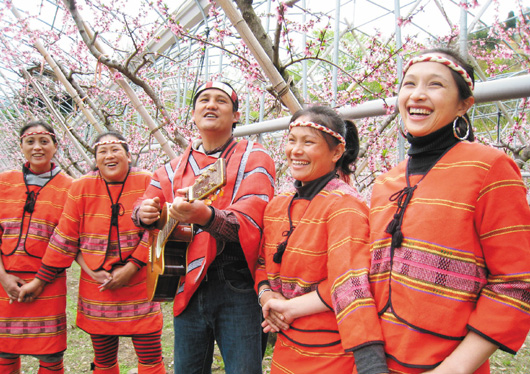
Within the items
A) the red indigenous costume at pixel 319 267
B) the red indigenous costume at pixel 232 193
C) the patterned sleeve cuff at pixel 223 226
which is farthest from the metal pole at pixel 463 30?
the patterned sleeve cuff at pixel 223 226

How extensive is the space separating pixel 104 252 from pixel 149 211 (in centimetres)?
87

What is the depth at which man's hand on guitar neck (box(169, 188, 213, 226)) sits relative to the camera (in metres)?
1.45

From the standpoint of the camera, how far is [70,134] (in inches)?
205

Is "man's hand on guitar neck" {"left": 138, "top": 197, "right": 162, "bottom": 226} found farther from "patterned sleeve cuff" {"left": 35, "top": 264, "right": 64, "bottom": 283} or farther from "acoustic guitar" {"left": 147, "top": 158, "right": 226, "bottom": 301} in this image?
"patterned sleeve cuff" {"left": 35, "top": 264, "right": 64, "bottom": 283}

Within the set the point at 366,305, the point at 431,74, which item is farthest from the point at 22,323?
the point at 431,74

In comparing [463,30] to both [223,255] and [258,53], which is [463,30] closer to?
[258,53]

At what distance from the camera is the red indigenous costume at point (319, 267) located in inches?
48.9

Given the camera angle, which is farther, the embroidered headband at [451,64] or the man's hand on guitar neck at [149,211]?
the man's hand on guitar neck at [149,211]

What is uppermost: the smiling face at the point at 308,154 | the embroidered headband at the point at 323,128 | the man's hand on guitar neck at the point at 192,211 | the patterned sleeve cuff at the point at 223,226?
the embroidered headband at the point at 323,128

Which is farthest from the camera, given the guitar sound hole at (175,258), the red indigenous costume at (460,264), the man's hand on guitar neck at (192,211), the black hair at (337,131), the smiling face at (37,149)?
the smiling face at (37,149)

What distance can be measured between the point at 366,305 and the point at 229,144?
107 cm

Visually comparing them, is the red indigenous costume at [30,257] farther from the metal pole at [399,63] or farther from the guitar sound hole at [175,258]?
the metal pole at [399,63]

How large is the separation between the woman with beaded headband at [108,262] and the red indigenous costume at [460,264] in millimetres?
1829

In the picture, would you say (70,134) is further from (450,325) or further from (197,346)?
(450,325)
